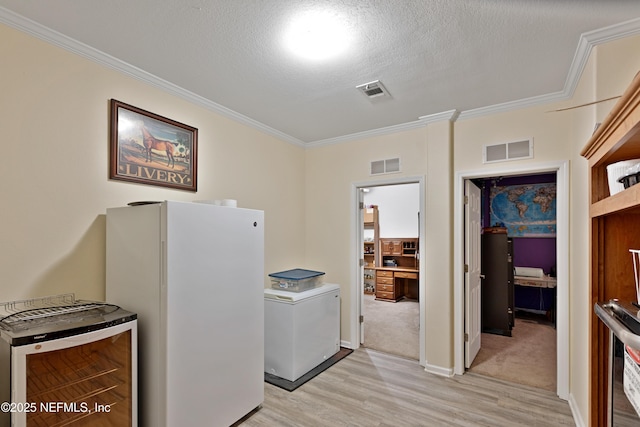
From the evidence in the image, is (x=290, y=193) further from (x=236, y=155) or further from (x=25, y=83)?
(x=25, y=83)

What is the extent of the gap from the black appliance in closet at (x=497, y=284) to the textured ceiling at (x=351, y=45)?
2273mm

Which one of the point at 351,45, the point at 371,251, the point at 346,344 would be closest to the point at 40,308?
the point at 351,45

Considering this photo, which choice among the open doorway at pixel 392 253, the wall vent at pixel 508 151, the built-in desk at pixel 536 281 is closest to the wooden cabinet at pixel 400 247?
the open doorway at pixel 392 253

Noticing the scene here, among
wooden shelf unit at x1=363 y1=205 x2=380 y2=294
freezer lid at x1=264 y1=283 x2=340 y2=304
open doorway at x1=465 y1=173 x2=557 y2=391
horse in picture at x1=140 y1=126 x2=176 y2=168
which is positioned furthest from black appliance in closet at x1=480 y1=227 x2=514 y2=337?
horse in picture at x1=140 y1=126 x2=176 y2=168

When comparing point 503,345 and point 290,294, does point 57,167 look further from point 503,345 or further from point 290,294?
point 503,345

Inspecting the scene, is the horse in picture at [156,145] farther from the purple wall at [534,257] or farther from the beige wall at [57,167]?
the purple wall at [534,257]

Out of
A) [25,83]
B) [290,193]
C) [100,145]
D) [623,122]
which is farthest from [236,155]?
[623,122]

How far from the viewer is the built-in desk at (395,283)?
6.38 meters

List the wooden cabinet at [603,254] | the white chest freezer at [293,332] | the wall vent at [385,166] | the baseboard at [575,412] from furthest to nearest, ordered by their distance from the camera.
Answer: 1. the wall vent at [385,166]
2. the white chest freezer at [293,332]
3. the baseboard at [575,412]
4. the wooden cabinet at [603,254]

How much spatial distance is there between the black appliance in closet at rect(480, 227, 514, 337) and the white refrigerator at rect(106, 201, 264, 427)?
11.8ft

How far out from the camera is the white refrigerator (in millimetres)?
1884

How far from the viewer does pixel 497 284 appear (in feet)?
14.7

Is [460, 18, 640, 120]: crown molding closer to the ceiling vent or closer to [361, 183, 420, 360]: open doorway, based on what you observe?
the ceiling vent

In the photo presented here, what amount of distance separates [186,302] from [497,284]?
4238mm
